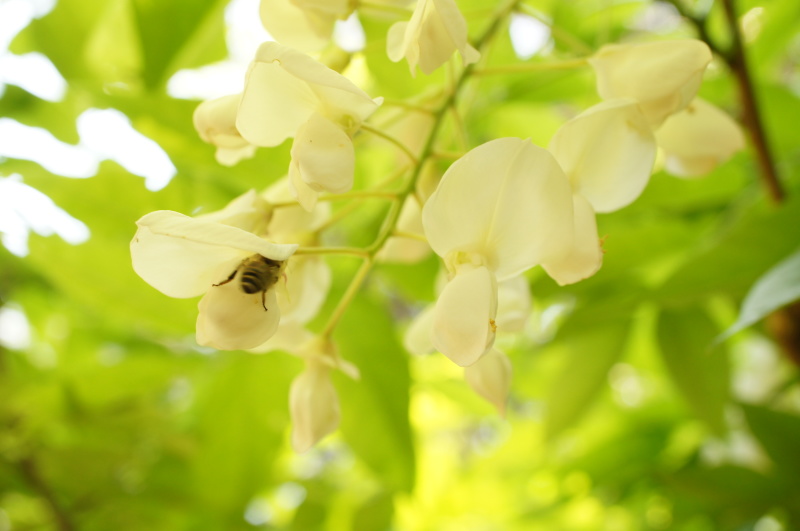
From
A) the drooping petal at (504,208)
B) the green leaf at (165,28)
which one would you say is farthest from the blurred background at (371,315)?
the drooping petal at (504,208)

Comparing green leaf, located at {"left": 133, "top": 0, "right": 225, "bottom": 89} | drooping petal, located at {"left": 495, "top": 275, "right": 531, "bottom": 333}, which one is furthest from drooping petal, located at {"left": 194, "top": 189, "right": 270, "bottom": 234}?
green leaf, located at {"left": 133, "top": 0, "right": 225, "bottom": 89}

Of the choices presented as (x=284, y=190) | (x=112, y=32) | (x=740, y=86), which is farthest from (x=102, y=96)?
(x=740, y=86)

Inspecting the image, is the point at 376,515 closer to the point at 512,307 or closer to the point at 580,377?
the point at 580,377

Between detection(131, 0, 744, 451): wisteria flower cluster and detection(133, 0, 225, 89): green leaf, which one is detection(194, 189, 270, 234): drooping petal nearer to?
detection(131, 0, 744, 451): wisteria flower cluster

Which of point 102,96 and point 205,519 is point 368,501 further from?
point 102,96

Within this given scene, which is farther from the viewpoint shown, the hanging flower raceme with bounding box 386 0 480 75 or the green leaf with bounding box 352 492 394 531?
the green leaf with bounding box 352 492 394 531

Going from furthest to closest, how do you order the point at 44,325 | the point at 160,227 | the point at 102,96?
the point at 44,325
the point at 102,96
the point at 160,227

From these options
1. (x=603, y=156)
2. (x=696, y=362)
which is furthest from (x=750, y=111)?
(x=603, y=156)
